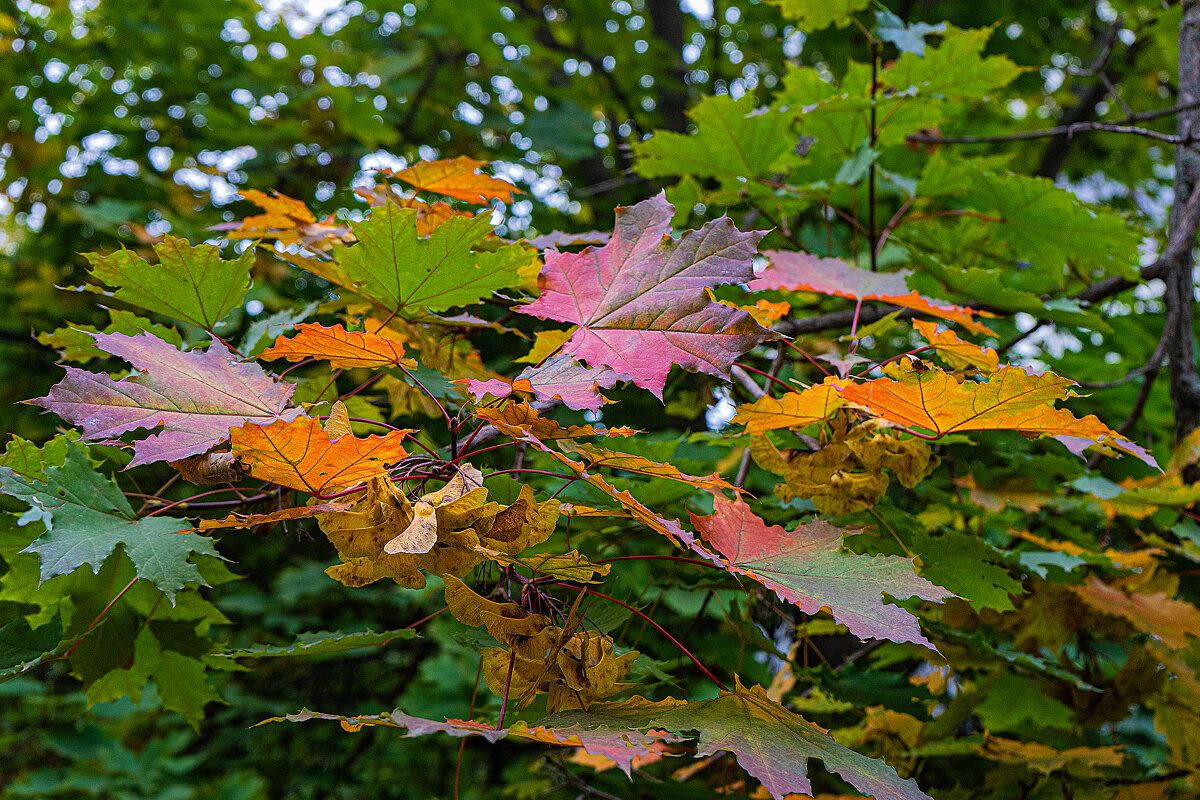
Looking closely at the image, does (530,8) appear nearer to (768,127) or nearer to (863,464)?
(768,127)

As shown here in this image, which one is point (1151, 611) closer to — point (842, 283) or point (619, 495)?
point (842, 283)

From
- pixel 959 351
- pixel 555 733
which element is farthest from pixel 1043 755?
pixel 555 733

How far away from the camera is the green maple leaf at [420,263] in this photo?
1.04 meters

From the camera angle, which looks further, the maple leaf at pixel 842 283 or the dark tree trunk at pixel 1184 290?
the dark tree trunk at pixel 1184 290

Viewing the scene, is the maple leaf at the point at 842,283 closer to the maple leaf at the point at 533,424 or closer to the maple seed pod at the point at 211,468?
the maple leaf at the point at 533,424

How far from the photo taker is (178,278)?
116 cm

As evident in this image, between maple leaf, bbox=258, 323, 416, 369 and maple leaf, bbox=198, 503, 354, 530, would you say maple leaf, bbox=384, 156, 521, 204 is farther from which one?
maple leaf, bbox=198, 503, 354, 530

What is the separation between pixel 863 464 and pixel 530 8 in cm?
365

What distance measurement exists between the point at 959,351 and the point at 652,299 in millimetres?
487

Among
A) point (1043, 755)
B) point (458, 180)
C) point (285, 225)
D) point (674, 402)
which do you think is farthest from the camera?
point (674, 402)

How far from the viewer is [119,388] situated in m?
Answer: 0.86

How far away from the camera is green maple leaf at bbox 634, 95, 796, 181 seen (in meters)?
1.76

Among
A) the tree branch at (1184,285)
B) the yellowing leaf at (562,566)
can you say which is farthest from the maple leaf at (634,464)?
the tree branch at (1184,285)

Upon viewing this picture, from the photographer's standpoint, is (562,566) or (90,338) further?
(90,338)
